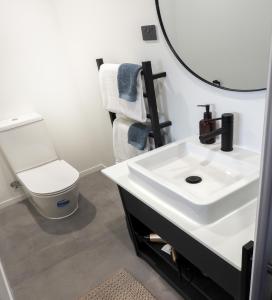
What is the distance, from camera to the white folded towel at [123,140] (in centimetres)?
193

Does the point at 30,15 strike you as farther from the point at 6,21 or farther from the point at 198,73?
the point at 198,73

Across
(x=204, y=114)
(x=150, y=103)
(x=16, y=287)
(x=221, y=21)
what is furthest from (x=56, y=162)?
(x=221, y=21)

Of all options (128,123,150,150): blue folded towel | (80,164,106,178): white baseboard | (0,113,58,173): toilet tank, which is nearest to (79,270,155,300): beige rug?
(128,123,150,150): blue folded towel

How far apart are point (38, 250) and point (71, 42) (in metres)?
1.75

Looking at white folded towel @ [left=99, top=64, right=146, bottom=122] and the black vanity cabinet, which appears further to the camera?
white folded towel @ [left=99, top=64, right=146, bottom=122]

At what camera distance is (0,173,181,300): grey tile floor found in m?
1.67

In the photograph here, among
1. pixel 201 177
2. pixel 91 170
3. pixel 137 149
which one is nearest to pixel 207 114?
pixel 201 177

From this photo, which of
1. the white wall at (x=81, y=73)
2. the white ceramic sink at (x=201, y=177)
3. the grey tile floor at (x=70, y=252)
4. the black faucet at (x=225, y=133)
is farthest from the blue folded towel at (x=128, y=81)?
the grey tile floor at (x=70, y=252)

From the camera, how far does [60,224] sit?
223cm

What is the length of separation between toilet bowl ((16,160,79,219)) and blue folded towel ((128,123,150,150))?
609 mm

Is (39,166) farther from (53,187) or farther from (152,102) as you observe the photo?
(152,102)

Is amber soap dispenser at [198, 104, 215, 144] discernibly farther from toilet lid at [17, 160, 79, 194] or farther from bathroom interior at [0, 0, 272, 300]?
toilet lid at [17, 160, 79, 194]

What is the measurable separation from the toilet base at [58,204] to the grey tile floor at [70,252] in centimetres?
6

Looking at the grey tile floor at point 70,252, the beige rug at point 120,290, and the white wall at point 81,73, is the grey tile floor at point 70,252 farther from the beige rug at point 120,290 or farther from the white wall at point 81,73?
the white wall at point 81,73
